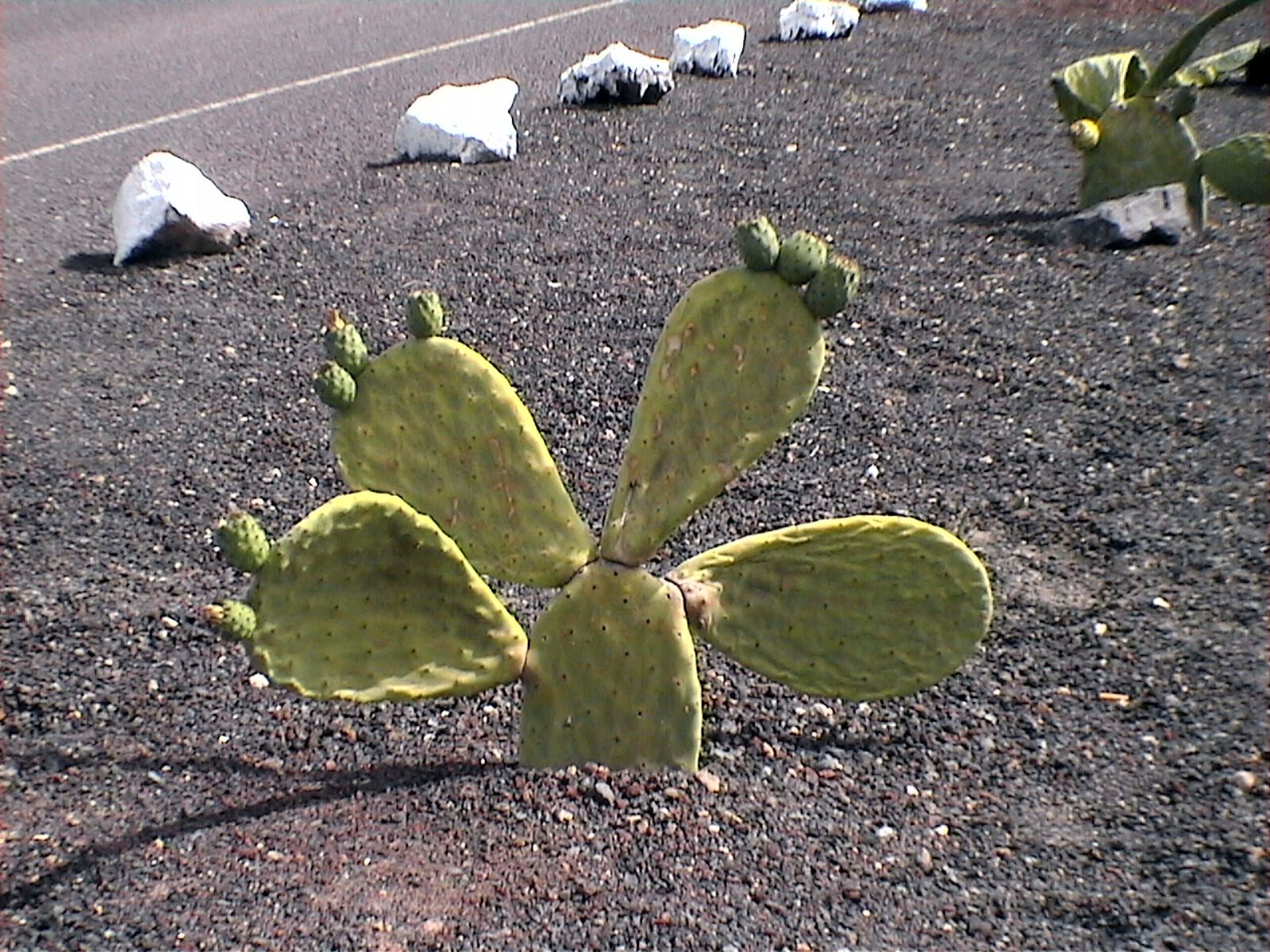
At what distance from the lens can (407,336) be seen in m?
3.62

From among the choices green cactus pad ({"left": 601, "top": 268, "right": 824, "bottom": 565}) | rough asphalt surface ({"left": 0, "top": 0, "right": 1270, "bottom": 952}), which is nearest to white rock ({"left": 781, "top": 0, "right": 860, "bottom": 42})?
rough asphalt surface ({"left": 0, "top": 0, "right": 1270, "bottom": 952})

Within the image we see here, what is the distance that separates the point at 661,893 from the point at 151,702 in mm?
968

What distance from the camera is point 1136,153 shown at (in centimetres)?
432

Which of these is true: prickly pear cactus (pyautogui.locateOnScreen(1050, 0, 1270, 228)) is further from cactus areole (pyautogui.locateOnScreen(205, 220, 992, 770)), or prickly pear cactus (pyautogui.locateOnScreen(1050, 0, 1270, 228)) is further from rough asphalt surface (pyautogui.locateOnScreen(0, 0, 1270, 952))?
cactus areole (pyautogui.locateOnScreen(205, 220, 992, 770))

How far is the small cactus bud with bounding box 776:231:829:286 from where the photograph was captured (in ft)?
6.34

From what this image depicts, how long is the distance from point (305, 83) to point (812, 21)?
2.52 m

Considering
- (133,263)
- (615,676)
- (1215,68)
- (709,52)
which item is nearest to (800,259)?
(615,676)

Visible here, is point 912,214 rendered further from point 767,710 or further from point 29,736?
point 29,736

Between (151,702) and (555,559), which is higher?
(555,559)

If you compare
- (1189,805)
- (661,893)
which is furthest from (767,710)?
(1189,805)

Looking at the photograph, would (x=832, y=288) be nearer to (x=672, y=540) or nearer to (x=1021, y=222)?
(x=672, y=540)

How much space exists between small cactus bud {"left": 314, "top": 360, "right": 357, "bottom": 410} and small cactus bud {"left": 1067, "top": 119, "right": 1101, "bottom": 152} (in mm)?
3027

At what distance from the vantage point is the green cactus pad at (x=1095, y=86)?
456cm

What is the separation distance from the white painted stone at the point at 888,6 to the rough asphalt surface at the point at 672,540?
2223 millimetres
